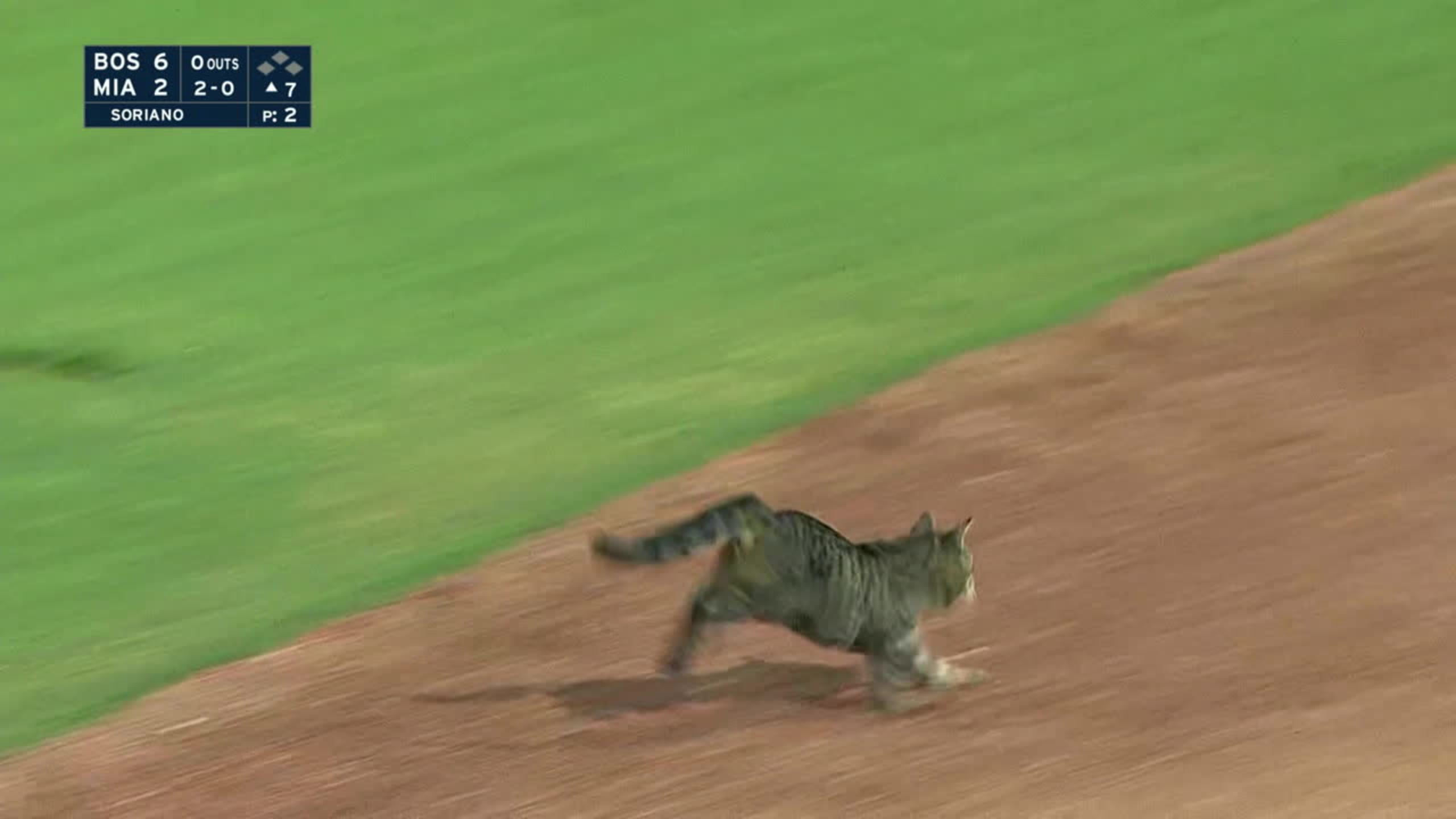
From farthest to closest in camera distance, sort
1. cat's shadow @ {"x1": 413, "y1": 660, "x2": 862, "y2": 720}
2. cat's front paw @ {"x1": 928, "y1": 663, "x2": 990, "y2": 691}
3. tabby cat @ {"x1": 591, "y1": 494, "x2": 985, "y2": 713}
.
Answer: cat's shadow @ {"x1": 413, "y1": 660, "x2": 862, "y2": 720}, cat's front paw @ {"x1": 928, "y1": 663, "x2": 990, "y2": 691}, tabby cat @ {"x1": 591, "y1": 494, "x2": 985, "y2": 713}

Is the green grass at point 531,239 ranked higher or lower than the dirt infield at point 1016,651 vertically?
higher

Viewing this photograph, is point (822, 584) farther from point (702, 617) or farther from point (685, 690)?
point (685, 690)

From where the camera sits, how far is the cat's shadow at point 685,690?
7676 mm

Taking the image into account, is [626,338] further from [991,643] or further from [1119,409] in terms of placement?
[991,643]

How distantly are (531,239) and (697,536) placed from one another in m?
6.39

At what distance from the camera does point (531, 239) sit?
1309cm

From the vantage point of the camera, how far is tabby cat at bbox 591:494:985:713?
706 cm

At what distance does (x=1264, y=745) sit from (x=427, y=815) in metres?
2.69
